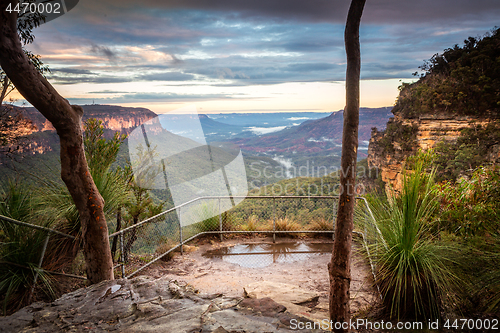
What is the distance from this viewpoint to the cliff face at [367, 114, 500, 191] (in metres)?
23.6

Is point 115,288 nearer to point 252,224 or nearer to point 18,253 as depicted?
point 18,253

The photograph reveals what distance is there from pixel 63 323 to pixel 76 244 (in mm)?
1662

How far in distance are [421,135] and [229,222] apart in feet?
80.5

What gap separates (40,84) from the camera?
2.73 m

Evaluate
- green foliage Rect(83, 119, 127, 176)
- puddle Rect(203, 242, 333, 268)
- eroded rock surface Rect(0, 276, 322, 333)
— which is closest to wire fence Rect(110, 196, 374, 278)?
puddle Rect(203, 242, 333, 268)

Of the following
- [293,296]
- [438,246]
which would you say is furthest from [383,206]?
[293,296]

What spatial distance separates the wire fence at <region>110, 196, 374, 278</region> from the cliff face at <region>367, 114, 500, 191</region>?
15.8 m

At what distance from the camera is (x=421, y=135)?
1006 inches

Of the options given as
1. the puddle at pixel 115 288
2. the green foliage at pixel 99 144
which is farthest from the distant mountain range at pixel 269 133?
the puddle at pixel 115 288

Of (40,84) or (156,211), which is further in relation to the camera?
(156,211)

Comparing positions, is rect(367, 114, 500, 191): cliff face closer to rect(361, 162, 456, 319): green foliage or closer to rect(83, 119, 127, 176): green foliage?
rect(361, 162, 456, 319): green foliage

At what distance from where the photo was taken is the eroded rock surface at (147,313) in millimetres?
2189

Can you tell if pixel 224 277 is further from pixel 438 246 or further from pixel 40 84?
pixel 40 84

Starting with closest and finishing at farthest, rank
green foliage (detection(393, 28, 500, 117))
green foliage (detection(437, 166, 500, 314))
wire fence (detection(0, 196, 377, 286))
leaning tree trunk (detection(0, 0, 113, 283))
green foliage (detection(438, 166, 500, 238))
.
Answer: leaning tree trunk (detection(0, 0, 113, 283)) → green foliage (detection(437, 166, 500, 314)) → green foliage (detection(438, 166, 500, 238)) → wire fence (detection(0, 196, 377, 286)) → green foliage (detection(393, 28, 500, 117))
